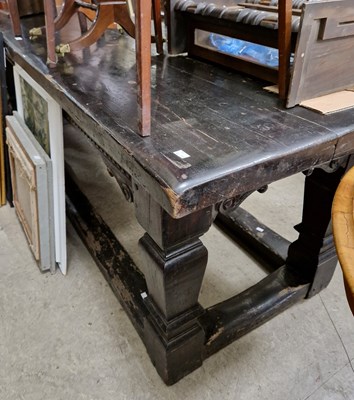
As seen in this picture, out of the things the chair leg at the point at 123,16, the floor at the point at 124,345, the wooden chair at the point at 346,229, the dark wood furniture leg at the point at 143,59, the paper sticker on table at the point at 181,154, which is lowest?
the floor at the point at 124,345

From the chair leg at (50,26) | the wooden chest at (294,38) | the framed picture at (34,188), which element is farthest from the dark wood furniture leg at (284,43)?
the framed picture at (34,188)

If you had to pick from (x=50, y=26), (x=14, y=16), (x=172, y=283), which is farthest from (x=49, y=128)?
(x=172, y=283)

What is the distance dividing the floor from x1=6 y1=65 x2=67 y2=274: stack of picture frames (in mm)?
128

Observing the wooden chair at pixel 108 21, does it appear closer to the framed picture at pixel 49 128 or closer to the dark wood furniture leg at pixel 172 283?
the framed picture at pixel 49 128

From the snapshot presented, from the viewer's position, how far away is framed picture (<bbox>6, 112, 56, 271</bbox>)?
1.30m

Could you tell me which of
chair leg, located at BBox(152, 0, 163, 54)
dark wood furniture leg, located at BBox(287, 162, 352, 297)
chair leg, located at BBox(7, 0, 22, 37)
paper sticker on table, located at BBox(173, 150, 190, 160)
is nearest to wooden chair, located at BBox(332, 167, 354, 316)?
paper sticker on table, located at BBox(173, 150, 190, 160)

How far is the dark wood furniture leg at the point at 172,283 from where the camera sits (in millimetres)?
801

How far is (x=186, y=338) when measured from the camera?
1.04 meters

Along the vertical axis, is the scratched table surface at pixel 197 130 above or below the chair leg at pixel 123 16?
below

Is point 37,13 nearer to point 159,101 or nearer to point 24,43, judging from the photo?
point 24,43

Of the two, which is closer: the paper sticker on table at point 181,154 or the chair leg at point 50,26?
the paper sticker on table at point 181,154

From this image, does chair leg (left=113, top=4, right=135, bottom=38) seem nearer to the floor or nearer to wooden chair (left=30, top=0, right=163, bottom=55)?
wooden chair (left=30, top=0, right=163, bottom=55)

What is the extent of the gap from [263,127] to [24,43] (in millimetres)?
1106

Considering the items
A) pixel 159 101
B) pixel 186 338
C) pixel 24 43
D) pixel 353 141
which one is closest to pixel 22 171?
pixel 24 43
